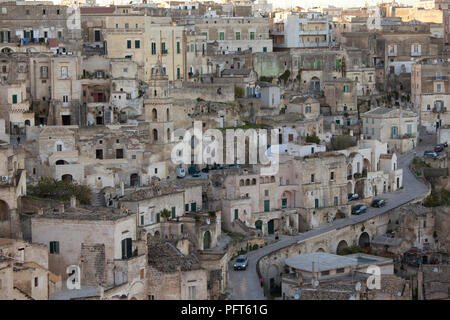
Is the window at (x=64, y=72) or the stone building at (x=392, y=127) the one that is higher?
the window at (x=64, y=72)

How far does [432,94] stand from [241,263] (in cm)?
2328

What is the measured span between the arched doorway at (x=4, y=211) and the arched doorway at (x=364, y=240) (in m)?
14.6

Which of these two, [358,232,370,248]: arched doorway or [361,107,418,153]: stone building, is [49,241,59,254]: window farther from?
[361,107,418,153]: stone building

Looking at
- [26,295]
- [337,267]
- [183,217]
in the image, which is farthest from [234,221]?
[26,295]

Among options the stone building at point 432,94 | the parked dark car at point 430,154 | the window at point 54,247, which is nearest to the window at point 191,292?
the window at point 54,247

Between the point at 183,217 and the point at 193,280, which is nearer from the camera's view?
the point at 193,280

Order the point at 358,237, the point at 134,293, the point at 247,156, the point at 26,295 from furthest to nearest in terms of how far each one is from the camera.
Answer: the point at 247,156 < the point at 358,237 < the point at 134,293 < the point at 26,295

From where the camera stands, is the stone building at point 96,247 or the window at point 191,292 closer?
the stone building at point 96,247

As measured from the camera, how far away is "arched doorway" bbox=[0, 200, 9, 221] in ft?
120

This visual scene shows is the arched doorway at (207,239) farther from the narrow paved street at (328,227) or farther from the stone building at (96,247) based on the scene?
the stone building at (96,247)

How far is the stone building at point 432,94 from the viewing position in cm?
5675

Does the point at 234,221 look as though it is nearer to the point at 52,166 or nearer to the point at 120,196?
the point at 120,196

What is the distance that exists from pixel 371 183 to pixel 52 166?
561 inches
